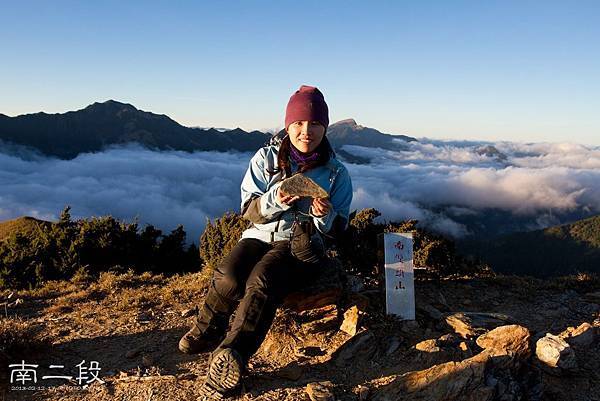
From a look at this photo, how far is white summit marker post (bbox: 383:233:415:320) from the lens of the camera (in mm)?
4863

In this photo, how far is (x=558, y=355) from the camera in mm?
4098

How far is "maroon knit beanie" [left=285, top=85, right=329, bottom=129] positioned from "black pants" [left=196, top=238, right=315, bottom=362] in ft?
3.83

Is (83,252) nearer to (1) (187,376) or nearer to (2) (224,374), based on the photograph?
(1) (187,376)

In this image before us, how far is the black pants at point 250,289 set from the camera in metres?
3.59

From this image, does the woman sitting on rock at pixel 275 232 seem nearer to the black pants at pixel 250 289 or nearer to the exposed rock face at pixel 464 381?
the black pants at pixel 250 289

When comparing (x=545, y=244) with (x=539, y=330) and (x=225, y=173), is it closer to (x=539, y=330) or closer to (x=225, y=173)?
(x=225, y=173)

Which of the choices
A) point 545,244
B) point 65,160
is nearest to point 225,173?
point 65,160

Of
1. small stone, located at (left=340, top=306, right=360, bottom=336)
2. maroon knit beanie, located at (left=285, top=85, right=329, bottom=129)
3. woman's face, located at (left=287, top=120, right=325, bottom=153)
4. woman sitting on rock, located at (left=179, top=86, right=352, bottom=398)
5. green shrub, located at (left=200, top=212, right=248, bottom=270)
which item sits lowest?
small stone, located at (left=340, top=306, right=360, bottom=336)

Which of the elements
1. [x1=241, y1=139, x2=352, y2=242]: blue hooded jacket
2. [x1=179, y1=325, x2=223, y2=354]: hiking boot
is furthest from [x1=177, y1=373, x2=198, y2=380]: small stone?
[x1=241, y1=139, x2=352, y2=242]: blue hooded jacket

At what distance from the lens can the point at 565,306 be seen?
20.4ft

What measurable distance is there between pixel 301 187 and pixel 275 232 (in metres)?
0.67

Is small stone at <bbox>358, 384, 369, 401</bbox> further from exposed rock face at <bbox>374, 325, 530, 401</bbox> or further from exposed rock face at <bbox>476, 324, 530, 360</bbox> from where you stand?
exposed rock face at <bbox>476, 324, 530, 360</bbox>

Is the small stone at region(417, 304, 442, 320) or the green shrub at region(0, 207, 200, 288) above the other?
the small stone at region(417, 304, 442, 320)

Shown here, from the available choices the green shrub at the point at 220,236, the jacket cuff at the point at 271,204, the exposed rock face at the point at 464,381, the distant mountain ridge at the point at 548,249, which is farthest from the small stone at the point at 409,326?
the distant mountain ridge at the point at 548,249
